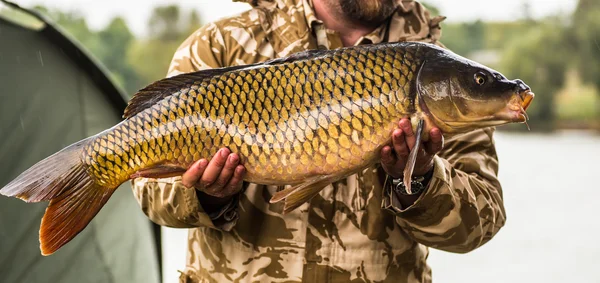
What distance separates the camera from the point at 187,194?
1.86m

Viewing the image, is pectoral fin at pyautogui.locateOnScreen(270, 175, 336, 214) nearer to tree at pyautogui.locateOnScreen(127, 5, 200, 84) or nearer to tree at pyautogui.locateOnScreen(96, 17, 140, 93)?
tree at pyautogui.locateOnScreen(127, 5, 200, 84)

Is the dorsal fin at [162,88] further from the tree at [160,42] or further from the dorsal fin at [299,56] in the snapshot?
the tree at [160,42]

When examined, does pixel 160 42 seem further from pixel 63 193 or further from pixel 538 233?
pixel 63 193

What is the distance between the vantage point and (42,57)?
9.57 ft

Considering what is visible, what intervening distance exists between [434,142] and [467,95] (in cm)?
13

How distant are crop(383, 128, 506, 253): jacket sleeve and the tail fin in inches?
29.4

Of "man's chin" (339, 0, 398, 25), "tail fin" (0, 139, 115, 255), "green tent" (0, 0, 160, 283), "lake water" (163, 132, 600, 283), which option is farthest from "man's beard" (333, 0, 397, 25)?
"lake water" (163, 132, 600, 283)

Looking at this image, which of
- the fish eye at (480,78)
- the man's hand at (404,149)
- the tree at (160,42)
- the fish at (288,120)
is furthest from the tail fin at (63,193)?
the tree at (160,42)

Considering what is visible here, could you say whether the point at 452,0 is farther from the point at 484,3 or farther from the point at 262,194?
the point at 262,194

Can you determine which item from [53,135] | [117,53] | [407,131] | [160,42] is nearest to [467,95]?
[407,131]

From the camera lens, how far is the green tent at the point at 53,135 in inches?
108

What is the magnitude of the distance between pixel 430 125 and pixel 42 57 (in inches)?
76.4

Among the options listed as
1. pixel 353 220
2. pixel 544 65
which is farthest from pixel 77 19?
pixel 353 220

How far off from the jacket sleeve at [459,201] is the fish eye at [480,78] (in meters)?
0.29
